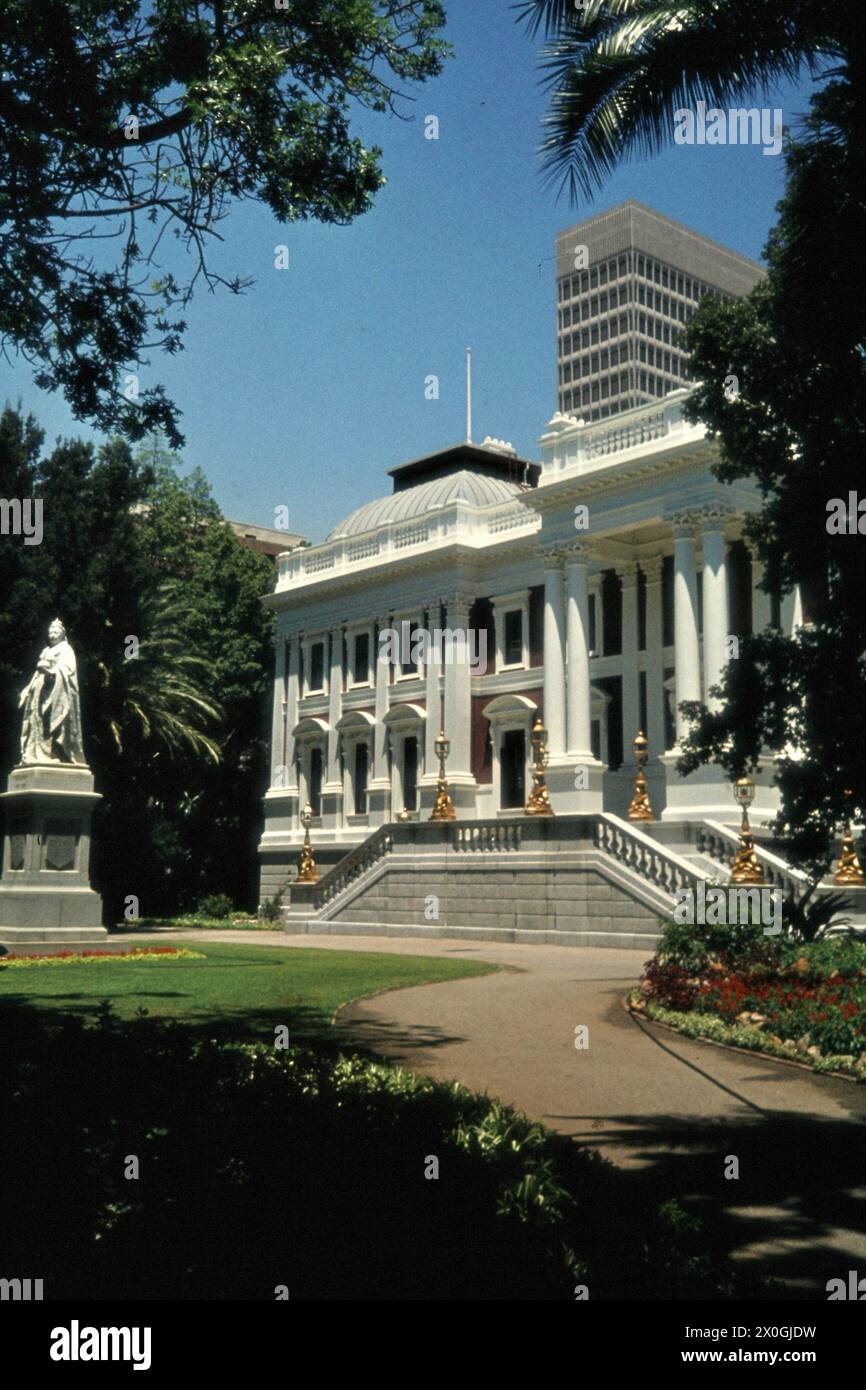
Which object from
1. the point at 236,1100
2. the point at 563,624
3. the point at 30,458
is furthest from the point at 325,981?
the point at 30,458

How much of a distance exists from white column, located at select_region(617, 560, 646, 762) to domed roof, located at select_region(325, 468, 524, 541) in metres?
8.93

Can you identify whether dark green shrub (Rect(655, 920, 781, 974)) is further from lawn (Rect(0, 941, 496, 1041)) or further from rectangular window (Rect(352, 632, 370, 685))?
rectangular window (Rect(352, 632, 370, 685))

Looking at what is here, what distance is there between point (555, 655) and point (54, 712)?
19470 mm

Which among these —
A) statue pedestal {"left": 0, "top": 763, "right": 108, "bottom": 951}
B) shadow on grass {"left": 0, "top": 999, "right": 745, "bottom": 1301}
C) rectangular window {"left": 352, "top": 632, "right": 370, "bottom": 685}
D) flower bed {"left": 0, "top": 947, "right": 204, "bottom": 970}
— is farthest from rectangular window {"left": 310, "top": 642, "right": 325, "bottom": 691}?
shadow on grass {"left": 0, "top": 999, "right": 745, "bottom": 1301}

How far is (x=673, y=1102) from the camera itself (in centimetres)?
920

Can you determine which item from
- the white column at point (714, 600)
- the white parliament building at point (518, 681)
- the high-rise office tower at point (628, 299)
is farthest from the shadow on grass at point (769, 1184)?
the high-rise office tower at point (628, 299)

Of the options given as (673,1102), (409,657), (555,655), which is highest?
(409,657)

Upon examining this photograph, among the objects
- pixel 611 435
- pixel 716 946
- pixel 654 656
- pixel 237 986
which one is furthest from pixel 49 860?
pixel 611 435

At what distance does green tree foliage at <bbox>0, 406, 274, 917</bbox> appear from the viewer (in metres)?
39.7

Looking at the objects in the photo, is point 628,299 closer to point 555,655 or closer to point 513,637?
point 513,637

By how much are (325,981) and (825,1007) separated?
23.4ft

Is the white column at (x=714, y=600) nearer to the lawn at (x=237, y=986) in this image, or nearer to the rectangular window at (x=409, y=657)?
the rectangular window at (x=409, y=657)

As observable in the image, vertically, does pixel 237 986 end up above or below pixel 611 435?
below

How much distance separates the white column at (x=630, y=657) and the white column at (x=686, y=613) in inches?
199
